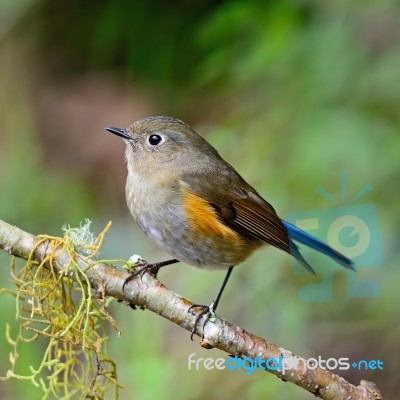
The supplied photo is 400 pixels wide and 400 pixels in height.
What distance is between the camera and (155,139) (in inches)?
121

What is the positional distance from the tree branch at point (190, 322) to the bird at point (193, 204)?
0.54 metres

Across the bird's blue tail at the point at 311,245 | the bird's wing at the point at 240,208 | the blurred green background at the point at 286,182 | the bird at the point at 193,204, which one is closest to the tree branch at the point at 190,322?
the bird at the point at 193,204

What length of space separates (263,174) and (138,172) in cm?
93

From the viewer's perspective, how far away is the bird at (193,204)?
2770 mm

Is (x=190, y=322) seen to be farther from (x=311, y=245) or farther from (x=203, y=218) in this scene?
(x=311, y=245)

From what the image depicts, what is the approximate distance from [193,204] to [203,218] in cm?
6

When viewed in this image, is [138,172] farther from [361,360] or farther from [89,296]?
[361,360]

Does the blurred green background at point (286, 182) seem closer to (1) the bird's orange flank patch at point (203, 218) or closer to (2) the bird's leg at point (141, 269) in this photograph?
(1) the bird's orange flank patch at point (203, 218)

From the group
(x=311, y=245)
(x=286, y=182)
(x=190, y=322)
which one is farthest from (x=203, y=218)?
(x=286, y=182)

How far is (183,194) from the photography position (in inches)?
113

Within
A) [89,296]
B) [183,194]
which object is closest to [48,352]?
[89,296]

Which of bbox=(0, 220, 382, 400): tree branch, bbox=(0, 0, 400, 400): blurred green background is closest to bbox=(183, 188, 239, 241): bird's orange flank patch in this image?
bbox=(0, 220, 382, 400): tree branch

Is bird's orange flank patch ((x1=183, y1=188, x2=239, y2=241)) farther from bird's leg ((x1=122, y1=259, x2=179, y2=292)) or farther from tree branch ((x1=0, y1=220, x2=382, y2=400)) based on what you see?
tree branch ((x1=0, y1=220, x2=382, y2=400))

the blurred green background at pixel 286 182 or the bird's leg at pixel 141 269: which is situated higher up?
the blurred green background at pixel 286 182
